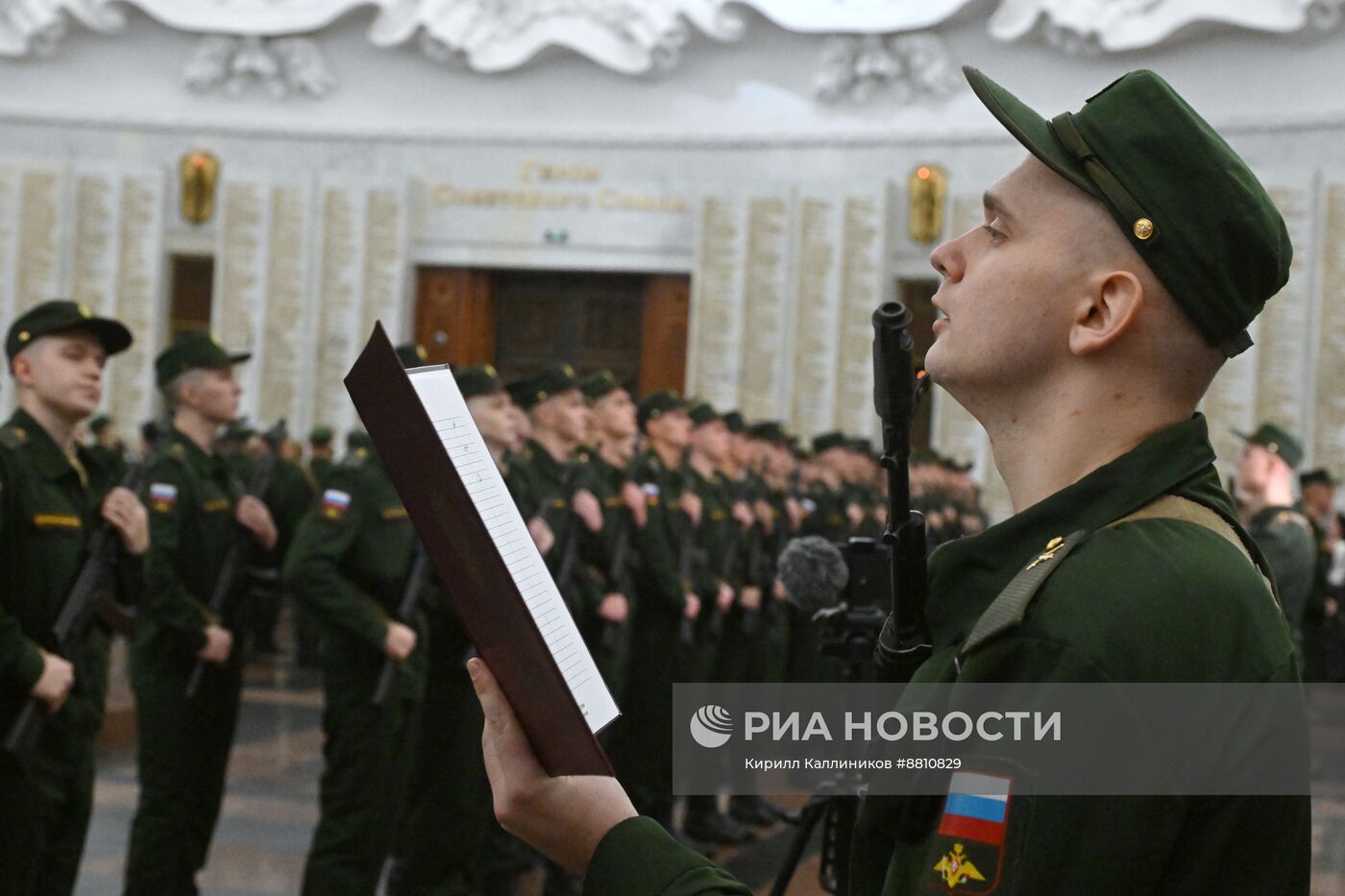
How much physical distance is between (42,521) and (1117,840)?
12.4 feet

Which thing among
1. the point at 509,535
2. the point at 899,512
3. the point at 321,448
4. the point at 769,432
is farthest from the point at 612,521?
the point at 321,448

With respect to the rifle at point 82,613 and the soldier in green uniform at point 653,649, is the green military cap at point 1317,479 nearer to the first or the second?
the soldier in green uniform at point 653,649

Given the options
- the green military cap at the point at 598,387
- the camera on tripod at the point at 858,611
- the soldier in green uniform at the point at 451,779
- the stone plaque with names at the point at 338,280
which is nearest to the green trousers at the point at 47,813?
the soldier in green uniform at the point at 451,779

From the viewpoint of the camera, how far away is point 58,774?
4.26 meters

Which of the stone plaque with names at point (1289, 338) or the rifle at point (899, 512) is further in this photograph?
the stone plaque with names at point (1289, 338)

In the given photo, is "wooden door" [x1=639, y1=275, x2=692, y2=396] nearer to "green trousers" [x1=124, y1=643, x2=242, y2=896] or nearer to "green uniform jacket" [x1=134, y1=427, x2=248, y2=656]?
"green uniform jacket" [x1=134, y1=427, x2=248, y2=656]

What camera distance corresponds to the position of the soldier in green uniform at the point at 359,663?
195 inches

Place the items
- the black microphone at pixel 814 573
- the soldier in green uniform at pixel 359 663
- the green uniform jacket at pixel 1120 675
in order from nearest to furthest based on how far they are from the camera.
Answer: the green uniform jacket at pixel 1120 675, the black microphone at pixel 814 573, the soldier in green uniform at pixel 359 663

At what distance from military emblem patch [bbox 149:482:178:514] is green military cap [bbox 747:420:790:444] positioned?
589 centimetres

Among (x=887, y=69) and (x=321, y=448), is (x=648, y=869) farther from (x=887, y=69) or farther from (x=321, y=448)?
Result: (x=887, y=69)

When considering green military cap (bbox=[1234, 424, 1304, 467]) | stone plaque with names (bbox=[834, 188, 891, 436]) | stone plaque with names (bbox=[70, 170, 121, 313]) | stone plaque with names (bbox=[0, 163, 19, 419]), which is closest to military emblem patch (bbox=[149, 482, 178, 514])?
green military cap (bbox=[1234, 424, 1304, 467])

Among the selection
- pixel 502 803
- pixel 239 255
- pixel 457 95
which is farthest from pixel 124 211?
pixel 502 803

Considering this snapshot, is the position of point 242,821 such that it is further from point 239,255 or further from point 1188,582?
point 239,255

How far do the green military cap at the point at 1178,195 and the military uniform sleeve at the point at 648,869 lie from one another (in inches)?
23.6
